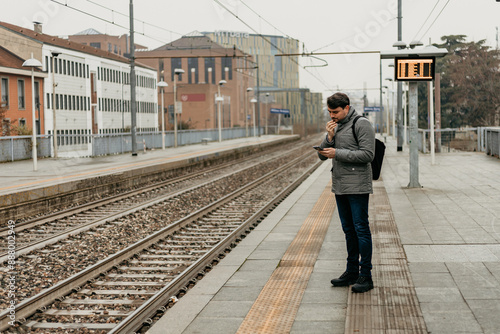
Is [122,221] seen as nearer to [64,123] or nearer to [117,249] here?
[117,249]

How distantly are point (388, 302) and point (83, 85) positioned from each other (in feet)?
204

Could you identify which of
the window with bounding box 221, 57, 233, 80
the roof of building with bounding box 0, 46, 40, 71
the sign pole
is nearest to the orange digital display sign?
the sign pole

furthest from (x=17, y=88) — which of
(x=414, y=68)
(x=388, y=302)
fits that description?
(x=388, y=302)

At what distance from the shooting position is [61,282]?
22.8 ft

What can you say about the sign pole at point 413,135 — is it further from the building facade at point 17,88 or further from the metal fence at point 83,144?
the building facade at point 17,88

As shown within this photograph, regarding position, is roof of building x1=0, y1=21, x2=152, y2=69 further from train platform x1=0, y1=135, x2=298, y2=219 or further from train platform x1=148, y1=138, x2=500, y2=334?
train platform x1=148, y1=138, x2=500, y2=334

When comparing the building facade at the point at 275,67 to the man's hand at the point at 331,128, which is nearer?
the man's hand at the point at 331,128

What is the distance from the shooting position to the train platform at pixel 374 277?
517 centimetres

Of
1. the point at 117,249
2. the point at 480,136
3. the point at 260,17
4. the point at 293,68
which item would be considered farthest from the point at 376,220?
the point at 293,68

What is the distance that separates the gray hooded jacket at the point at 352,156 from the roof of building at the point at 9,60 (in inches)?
1672

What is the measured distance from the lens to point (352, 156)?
5.91 meters

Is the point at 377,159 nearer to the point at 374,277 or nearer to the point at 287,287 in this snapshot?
the point at 374,277

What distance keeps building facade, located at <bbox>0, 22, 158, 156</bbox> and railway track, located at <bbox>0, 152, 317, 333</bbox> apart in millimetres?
38739

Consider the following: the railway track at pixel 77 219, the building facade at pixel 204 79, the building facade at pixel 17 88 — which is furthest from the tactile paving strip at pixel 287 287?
the building facade at pixel 204 79
